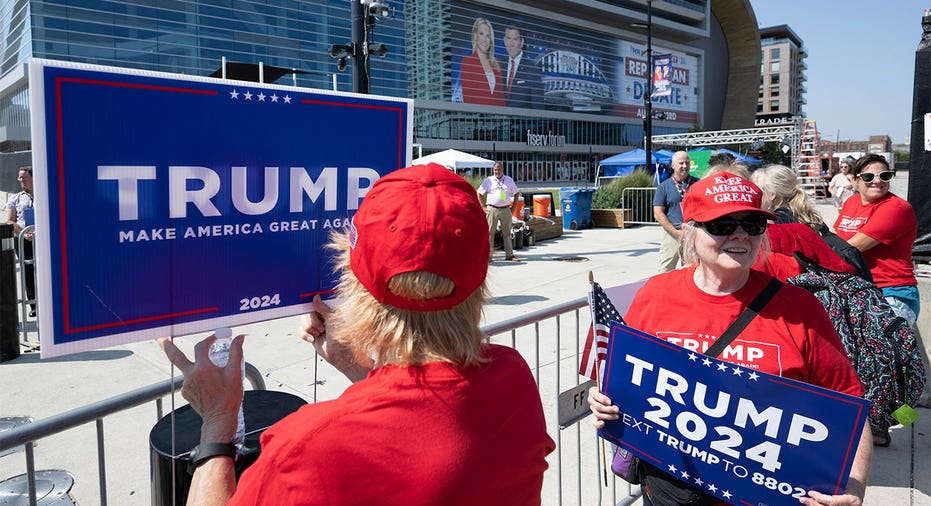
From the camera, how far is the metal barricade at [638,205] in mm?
18953

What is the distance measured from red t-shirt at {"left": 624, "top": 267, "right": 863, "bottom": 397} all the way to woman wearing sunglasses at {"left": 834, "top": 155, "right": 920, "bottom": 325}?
250cm

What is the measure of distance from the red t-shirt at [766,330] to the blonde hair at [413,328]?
113cm

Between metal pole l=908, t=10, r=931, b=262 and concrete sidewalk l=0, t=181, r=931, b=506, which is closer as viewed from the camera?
concrete sidewalk l=0, t=181, r=931, b=506

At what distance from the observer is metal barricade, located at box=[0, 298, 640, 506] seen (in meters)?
1.60

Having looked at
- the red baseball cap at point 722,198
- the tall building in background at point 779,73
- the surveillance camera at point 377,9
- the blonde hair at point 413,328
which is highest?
the tall building in background at point 779,73

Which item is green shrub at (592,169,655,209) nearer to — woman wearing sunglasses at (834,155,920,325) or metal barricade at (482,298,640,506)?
metal barricade at (482,298,640,506)

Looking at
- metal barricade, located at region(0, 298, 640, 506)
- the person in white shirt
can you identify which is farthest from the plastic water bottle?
the person in white shirt

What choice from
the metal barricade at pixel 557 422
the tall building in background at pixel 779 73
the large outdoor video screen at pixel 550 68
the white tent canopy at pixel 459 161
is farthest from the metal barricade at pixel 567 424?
the tall building in background at pixel 779 73

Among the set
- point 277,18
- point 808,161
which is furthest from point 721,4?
point 277,18

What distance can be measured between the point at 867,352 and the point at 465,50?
57.0 metres

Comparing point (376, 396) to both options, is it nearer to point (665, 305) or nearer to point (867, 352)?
point (665, 305)

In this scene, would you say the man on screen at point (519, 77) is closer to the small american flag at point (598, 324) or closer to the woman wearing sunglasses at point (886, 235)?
the woman wearing sunglasses at point (886, 235)

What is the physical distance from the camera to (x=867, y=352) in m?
3.18

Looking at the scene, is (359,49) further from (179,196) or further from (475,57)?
(475,57)
